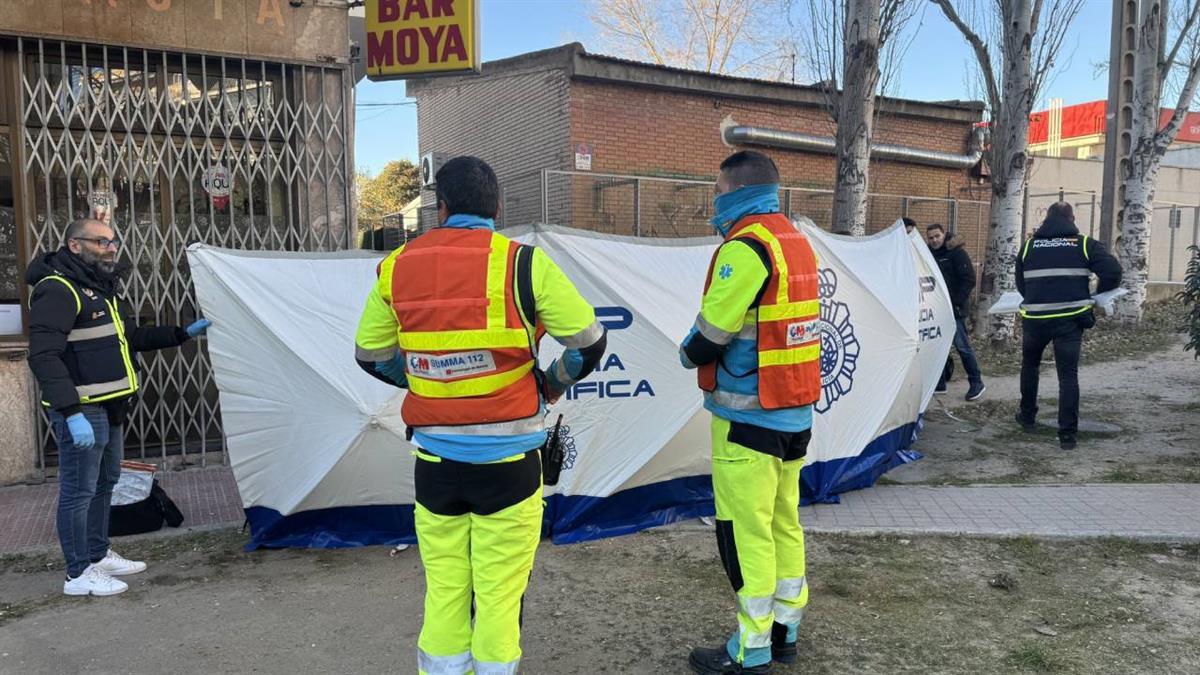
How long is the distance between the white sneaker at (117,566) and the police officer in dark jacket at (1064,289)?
6.76m

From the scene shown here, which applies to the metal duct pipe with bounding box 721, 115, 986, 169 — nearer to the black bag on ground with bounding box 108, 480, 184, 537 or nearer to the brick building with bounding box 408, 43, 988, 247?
the brick building with bounding box 408, 43, 988, 247

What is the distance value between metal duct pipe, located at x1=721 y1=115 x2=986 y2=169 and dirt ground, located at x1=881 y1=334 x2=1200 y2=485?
6760mm

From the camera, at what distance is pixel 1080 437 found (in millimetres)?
7406

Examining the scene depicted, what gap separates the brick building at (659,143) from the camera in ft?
47.7

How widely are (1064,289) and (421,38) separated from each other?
5616 mm

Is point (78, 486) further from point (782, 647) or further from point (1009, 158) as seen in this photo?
point (1009, 158)

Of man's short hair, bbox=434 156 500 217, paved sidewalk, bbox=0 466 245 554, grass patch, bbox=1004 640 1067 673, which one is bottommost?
paved sidewalk, bbox=0 466 245 554

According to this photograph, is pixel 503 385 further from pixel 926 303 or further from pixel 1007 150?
pixel 1007 150

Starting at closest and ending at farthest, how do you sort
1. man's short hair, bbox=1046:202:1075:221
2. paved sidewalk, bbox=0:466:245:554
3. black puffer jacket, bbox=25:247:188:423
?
black puffer jacket, bbox=25:247:188:423, paved sidewalk, bbox=0:466:245:554, man's short hair, bbox=1046:202:1075:221

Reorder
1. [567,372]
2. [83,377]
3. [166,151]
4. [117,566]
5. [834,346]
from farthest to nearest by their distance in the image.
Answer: [166,151] < [834,346] < [117,566] < [83,377] < [567,372]

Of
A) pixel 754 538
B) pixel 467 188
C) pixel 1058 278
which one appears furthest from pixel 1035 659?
pixel 1058 278

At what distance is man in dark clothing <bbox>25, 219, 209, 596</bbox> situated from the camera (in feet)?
13.0

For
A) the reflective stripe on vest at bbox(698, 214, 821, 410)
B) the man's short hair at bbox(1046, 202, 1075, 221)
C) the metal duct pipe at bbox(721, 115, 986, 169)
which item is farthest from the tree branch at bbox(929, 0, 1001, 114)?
the reflective stripe on vest at bbox(698, 214, 821, 410)

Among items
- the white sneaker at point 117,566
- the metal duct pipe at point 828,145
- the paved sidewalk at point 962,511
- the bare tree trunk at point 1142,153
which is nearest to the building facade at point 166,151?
the paved sidewalk at point 962,511
